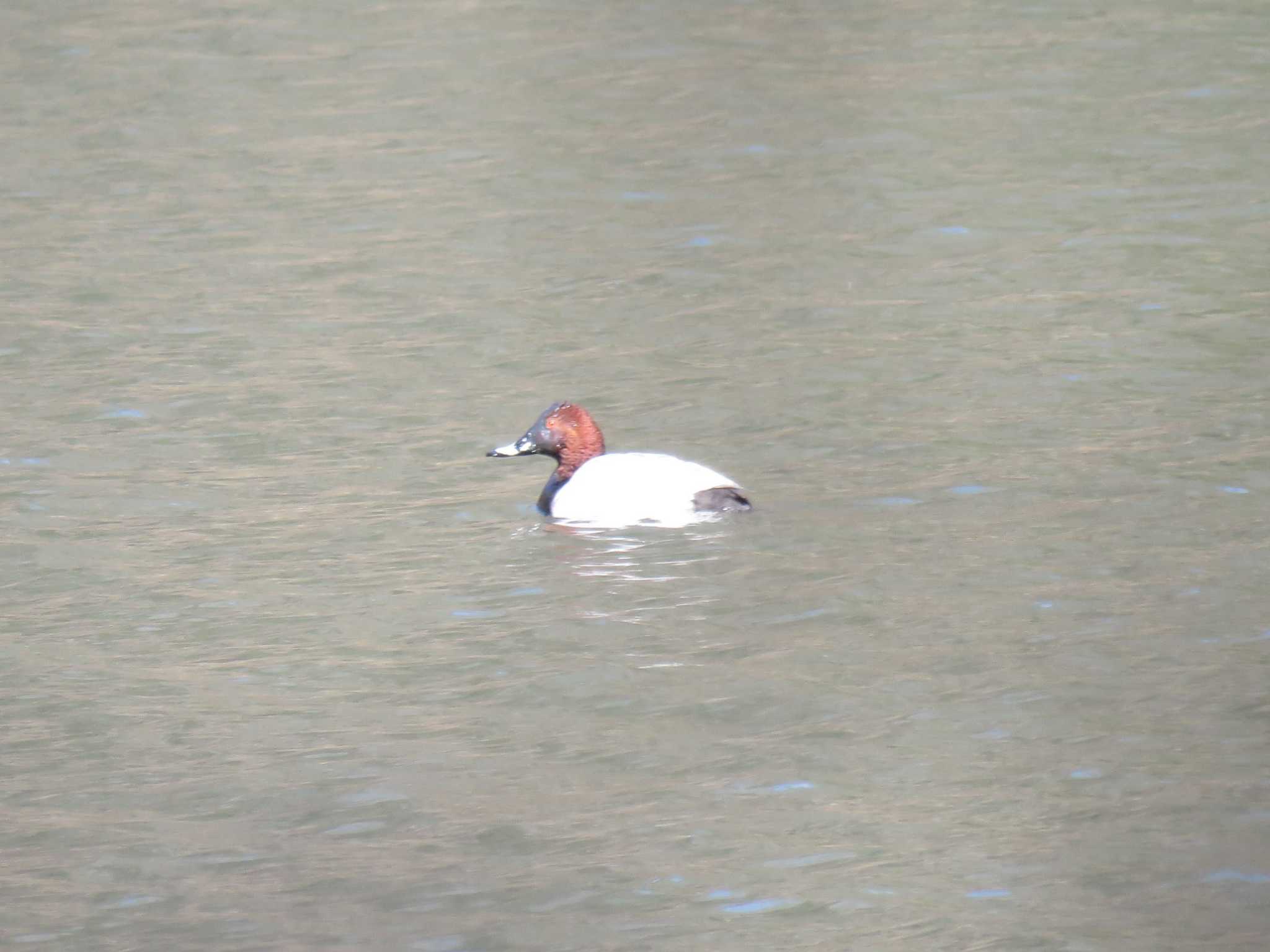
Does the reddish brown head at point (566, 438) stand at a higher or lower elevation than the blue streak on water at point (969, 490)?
higher

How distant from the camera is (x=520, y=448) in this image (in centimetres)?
1068

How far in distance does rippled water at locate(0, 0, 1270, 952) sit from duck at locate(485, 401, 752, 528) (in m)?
0.16

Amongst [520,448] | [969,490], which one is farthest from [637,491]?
[969,490]

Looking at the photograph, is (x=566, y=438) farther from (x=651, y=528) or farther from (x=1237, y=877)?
(x=1237, y=877)

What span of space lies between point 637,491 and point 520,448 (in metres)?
0.91

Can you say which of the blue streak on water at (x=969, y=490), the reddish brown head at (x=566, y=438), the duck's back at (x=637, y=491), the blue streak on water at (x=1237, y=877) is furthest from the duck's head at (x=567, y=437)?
the blue streak on water at (x=1237, y=877)

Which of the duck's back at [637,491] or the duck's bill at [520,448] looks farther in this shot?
the duck's bill at [520,448]

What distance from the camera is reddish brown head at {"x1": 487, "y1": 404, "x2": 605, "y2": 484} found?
A: 1061 centimetres

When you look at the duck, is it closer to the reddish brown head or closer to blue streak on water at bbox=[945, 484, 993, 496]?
the reddish brown head

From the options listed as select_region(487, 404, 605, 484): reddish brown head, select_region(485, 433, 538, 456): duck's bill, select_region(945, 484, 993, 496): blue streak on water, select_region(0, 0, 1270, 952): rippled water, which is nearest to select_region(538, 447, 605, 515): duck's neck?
select_region(487, 404, 605, 484): reddish brown head

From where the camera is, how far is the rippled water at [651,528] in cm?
666

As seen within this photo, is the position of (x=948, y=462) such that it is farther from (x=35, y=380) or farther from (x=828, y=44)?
(x=828, y=44)

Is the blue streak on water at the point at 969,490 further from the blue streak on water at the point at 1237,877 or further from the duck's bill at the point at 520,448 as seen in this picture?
the blue streak on water at the point at 1237,877

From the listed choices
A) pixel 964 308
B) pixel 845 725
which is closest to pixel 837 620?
pixel 845 725
